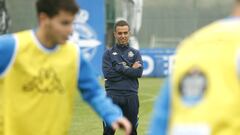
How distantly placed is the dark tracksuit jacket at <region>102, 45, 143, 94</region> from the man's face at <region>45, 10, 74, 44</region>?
4341 mm

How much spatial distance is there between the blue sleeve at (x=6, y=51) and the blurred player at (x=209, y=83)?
1860 millimetres

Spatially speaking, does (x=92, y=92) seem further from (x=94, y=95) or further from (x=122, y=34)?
(x=122, y=34)

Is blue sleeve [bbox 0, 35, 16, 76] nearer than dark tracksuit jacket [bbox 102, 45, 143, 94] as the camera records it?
Yes

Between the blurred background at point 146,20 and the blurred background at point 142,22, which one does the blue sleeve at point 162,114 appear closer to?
the blurred background at point 142,22

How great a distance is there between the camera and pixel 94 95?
16.6 ft

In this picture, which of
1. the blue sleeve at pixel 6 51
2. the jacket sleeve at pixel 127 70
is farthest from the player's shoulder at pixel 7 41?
the jacket sleeve at pixel 127 70

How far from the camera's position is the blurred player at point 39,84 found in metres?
4.90

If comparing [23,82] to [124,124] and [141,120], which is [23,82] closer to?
[124,124]

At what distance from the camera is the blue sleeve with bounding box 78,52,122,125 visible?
497cm

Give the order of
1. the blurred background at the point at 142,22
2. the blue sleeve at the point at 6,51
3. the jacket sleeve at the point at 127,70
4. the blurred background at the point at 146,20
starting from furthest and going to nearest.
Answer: the blurred background at the point at 146,20 < the blurred background at the point at 142,22 < the jacket sleeve at the point at 127,70 < the blue sleeve at the point at 6,51

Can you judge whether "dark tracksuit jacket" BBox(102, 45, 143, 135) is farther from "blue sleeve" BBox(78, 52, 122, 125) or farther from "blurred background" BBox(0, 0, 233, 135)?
"blurred background" BBox(0, 0, 233, 135)

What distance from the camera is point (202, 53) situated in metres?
3.18

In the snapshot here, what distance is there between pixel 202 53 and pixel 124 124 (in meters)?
1.69

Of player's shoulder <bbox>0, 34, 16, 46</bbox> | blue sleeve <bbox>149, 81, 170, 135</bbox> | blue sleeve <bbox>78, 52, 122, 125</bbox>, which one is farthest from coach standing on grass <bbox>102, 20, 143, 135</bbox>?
blue sleeve <bbox>149, 81, 170, 135</bbox>
